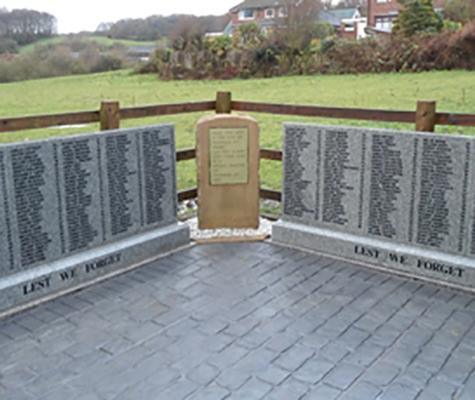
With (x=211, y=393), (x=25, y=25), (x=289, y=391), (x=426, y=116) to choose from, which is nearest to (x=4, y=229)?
(x=211, y=393)

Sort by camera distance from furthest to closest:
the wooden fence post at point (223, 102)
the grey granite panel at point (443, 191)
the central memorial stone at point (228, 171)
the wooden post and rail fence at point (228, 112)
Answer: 1. the wooden fence post at point (223, 102)
2. the central memorial stone at point (228, 171)
3. the wooden post and rail fence at point (228, 112)
4. the grey granite panel at point (443, 191)

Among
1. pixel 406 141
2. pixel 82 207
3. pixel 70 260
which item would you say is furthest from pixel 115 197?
pixel 406 141

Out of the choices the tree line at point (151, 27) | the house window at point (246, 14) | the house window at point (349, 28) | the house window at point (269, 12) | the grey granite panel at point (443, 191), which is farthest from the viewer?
the house window at point (246, 14)

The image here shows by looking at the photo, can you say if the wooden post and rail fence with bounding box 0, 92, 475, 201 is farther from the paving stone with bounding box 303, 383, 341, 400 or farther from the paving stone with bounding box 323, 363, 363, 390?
the paving stone with bounding box 303, 383, 341, 400

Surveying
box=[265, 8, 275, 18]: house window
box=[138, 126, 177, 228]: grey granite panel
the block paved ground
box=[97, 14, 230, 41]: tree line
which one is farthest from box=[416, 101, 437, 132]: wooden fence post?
box=[265, 8, 275, 18]: house window

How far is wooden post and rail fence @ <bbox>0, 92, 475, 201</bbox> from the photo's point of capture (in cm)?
462

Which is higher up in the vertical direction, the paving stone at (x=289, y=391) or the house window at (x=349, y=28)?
the house window at (x=349, y=28)

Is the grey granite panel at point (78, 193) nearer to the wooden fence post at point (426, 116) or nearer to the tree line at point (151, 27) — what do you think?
the wooden fence post at point (426, 116)

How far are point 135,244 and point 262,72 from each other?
50.9 ft

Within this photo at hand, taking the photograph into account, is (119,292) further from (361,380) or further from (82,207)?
(361,380)

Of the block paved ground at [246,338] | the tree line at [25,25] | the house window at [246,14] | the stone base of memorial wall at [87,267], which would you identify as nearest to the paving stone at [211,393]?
the block paved ground at [246,338]

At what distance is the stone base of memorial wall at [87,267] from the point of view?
4.09 m

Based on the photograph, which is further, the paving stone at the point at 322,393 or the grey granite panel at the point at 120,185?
the grey granite panel at the point at 120,185

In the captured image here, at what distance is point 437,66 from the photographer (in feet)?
57.5
